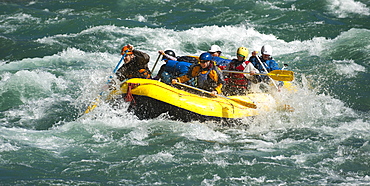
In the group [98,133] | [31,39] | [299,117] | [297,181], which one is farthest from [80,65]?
[297,181]

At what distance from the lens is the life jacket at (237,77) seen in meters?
9.35

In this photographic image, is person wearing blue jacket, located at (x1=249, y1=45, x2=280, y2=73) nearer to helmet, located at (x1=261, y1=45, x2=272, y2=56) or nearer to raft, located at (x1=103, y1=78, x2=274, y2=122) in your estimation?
helmet, located at (x1=261, y1=45, x2=272, y2=56)

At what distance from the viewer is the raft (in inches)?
317

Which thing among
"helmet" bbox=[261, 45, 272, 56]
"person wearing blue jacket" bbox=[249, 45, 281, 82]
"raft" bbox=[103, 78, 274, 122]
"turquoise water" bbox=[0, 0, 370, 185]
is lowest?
"turquoise water" bbox=[0, 0, 370, 185]

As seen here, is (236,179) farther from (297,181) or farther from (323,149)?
(323,149)

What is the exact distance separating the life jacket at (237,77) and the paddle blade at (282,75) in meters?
0.52

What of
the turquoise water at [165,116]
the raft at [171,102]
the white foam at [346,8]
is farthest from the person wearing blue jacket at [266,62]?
the white foam at [346,8]

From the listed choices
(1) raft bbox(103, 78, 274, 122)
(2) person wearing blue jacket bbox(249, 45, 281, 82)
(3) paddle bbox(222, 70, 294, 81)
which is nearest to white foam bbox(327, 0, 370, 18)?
(2) person wearing blue jacket bbox(249, 45, 281, 82)

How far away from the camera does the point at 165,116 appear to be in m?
8.09

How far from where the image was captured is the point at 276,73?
9250mm

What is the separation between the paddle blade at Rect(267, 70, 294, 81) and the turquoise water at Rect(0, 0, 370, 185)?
62 cm

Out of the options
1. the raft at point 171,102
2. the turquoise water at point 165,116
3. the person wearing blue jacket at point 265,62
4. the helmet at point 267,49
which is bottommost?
the turquoise water at point 165,116

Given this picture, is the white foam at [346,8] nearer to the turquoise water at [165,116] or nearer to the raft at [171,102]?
the turquoise water at [165,116]

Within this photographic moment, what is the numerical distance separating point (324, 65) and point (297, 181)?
783cm
